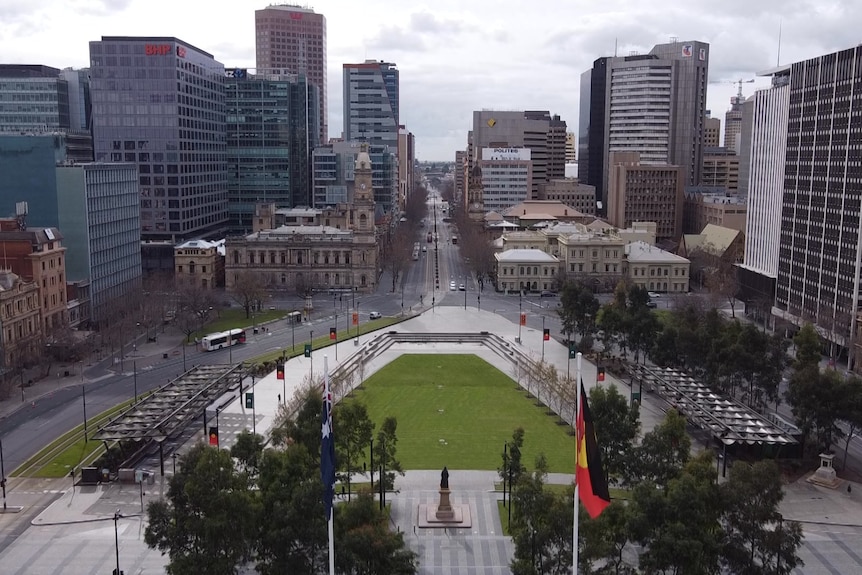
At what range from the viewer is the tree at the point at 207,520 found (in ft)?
122

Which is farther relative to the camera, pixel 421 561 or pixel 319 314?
pixel 319 314

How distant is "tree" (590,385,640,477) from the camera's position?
160 feet

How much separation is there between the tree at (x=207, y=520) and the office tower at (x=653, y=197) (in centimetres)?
16633

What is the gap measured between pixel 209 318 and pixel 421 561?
7431 cm

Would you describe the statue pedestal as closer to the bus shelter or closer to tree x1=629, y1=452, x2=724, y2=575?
tree x1=629, y1=452, x2=724, y2=575

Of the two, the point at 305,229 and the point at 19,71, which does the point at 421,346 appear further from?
the point at 19,71

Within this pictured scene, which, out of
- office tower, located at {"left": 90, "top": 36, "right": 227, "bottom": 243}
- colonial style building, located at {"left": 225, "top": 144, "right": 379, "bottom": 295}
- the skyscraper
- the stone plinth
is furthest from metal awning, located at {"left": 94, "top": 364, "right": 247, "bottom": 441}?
office tower, located at {"left": 90, "top": 36, "right": 227, "bottom": 243}

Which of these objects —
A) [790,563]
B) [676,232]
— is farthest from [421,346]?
[676,232]

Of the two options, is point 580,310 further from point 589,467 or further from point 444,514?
point 589,467

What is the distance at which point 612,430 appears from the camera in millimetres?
49188

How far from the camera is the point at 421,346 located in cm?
9850

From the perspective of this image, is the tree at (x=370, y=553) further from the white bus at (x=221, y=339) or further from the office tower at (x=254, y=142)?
the office tower at (x=254, y=142)

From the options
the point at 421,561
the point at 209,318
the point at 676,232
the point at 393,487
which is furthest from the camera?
the point at 676,232

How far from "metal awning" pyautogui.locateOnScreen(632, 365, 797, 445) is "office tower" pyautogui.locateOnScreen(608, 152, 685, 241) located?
4808 inches
